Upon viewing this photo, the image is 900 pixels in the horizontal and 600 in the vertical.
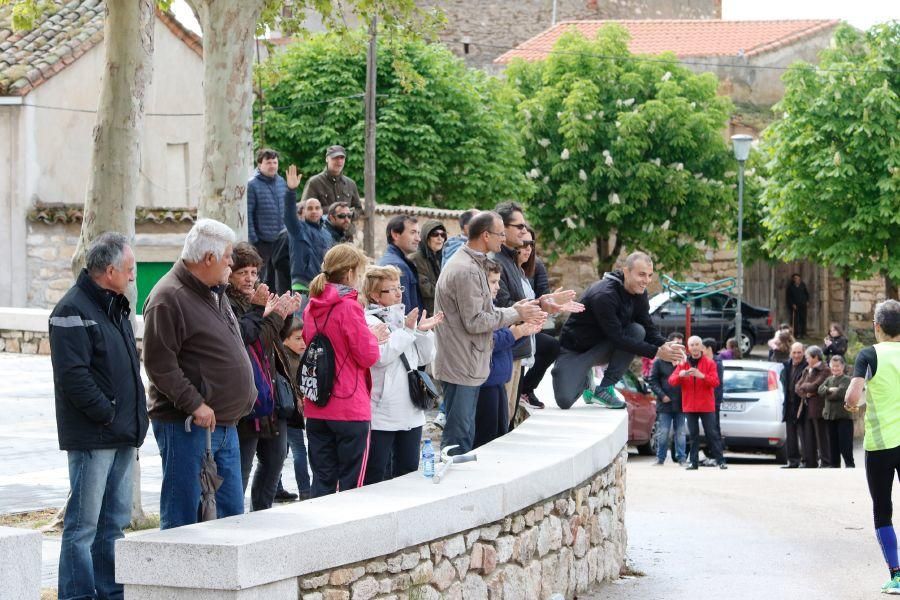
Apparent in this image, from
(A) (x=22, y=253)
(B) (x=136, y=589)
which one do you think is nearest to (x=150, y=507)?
(B) (x=136, y=589)

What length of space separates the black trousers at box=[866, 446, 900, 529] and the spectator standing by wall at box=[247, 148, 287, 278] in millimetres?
6208

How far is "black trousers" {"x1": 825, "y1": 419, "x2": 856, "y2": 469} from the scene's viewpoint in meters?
19.4

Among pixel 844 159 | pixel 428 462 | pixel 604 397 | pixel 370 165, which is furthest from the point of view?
pixel 844 159

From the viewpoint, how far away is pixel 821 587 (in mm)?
8992

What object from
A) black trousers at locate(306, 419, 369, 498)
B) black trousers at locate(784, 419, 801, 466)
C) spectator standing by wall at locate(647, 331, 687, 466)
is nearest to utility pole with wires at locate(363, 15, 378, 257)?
spectator standing by wall at locate(647, 331, 687, 466)

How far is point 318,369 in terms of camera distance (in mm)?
7000

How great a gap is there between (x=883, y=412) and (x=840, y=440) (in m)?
11.4

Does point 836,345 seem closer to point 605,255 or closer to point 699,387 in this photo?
point 699,387

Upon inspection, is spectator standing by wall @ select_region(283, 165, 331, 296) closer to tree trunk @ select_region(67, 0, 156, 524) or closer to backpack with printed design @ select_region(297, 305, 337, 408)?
tree trunk @ select_region(67, 0, 156, 524)

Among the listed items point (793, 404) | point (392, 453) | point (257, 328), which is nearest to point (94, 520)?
point (257, 328)

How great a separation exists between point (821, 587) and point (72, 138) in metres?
24.9

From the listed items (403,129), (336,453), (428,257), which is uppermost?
(403,129)

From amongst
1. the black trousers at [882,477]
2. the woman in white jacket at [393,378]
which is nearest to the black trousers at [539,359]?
the black trousers at [882,477]

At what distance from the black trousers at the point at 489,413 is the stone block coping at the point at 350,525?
2.30 ft
